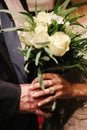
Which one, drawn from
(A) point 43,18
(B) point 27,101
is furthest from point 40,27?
(B) point 27,101

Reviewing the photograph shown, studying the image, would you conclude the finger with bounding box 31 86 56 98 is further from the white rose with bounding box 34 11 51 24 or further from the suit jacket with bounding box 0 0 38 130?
the white rose with bounding box 34 11 51 24

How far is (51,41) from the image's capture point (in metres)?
1.27

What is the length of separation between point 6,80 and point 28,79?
147 mm

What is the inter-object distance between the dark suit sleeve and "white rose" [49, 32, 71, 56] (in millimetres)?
216

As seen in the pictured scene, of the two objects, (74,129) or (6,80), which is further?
(74,129)

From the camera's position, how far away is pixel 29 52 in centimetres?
126

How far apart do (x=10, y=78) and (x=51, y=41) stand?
25 centimetres

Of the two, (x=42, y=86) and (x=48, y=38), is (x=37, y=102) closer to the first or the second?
(x=42, y=86)

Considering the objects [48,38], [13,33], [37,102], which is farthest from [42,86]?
[13,33]

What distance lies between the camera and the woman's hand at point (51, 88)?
1310 millimetres

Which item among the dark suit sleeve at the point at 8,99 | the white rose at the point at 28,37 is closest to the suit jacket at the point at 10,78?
the dark suit sleeve at the point at 8,99

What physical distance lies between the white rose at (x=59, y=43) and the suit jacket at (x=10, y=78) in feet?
0.66

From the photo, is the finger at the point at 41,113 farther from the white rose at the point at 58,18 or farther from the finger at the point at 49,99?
the white rose at the point at 58,18

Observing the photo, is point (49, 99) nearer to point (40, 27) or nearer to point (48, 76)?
point (48, 76)
